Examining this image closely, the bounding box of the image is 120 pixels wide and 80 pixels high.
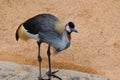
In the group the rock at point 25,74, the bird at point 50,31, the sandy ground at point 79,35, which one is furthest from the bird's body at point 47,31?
the sandy ground at point 79,35

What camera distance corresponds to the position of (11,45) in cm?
957

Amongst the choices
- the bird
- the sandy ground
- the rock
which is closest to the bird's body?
the bird

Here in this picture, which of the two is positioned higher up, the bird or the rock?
the bird

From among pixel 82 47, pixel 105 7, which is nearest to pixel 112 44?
pixel 82 47

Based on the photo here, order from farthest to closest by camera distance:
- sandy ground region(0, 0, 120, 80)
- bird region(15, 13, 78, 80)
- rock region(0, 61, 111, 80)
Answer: sandy ground region(0, 0, 120, 80) < rock region(0, 61, 111, 80) < bird region(15, 13, 78, 80)

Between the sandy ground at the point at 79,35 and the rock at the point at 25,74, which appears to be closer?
the rock at the point at 25,74

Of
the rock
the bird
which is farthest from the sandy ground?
the bird

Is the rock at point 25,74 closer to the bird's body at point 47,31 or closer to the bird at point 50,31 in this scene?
the bird at point 50,31

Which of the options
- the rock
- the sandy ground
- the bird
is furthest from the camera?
the sandy ground

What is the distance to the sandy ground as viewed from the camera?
8.95m

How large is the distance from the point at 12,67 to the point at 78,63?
7.84ft

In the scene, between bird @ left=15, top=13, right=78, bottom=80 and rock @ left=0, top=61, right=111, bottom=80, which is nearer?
bird @ left=15, top=13, right=78, bottom=80

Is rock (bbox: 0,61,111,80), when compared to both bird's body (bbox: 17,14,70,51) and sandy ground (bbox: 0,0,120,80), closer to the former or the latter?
bird's body (bbox: 17,14,70,51)

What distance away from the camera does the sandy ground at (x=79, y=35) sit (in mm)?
8945
